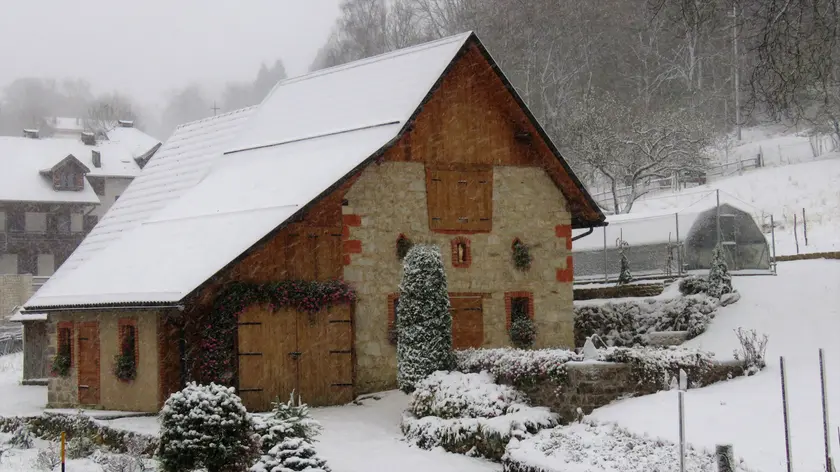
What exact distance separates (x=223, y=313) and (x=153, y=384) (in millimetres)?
2111

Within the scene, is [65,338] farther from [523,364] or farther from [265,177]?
[523,364]

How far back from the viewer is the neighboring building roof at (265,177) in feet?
74.3

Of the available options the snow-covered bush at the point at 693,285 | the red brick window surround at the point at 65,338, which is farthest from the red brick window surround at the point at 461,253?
the red brick window surround at the point at 65,338

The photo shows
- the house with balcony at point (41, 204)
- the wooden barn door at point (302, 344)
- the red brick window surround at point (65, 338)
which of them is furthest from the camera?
the house with balcony at point (41, 204)

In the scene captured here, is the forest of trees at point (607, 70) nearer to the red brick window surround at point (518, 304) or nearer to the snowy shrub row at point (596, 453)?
the red brick window surround at point (518, 304)

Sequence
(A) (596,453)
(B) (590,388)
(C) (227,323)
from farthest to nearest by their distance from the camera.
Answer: (C) (227,323) < (B) (590,388) < (A) (596,453)

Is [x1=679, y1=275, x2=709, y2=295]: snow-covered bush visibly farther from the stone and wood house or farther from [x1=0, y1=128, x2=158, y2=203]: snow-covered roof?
[x1=0, y1=128, x2=158, y2=203]: snow-covered roof

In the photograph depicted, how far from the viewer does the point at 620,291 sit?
30.0 meters

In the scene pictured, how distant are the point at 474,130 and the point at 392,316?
4791 mm

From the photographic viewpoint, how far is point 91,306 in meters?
23.2

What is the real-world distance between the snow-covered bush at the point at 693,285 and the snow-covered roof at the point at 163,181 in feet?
39.5

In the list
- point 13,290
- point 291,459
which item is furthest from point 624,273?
point 13,290

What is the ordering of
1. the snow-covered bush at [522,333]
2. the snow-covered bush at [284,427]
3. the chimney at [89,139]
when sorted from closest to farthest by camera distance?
the snow-covered bush at [284,427] < the snow-covered bush at [522,333] < the chimney at [89,139]

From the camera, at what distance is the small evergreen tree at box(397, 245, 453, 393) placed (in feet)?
70.4
